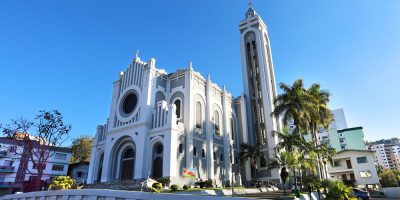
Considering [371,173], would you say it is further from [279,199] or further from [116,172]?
[116,172]

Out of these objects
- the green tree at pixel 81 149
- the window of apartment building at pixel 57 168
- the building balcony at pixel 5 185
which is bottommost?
the building balcony at pixel 5 185

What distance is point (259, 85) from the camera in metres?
46.8

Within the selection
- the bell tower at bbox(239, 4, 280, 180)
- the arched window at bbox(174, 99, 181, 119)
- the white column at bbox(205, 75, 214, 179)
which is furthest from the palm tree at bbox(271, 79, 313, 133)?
the arched window at bbox(174, 99, 181, 119)

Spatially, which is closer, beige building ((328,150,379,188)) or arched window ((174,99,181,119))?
arched window ((174,99,181,119))

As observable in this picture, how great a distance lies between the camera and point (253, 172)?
41594 millimetres

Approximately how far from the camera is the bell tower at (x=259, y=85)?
41.4 meters

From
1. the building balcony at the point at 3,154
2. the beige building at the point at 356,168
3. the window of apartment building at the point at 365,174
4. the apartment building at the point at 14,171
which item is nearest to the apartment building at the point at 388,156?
the beige building at the point at 356,168

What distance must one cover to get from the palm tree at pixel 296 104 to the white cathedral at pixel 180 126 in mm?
10120

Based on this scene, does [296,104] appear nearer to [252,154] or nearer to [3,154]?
[252,154]

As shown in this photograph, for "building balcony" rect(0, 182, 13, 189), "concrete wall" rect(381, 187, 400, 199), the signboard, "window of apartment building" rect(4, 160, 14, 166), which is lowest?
"concrete wall" rect(381, 187, 400, 199)

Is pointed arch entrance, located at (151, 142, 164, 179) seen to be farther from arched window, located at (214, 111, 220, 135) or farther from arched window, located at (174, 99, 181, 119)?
arched window, located at (214, 111, 220, 135)

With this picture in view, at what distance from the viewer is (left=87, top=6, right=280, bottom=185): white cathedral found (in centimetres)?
3153

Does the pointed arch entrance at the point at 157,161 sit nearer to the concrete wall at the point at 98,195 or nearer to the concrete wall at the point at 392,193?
the concrete wall at the point at 98,195

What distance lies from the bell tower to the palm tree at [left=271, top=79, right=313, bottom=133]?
8798 mm
